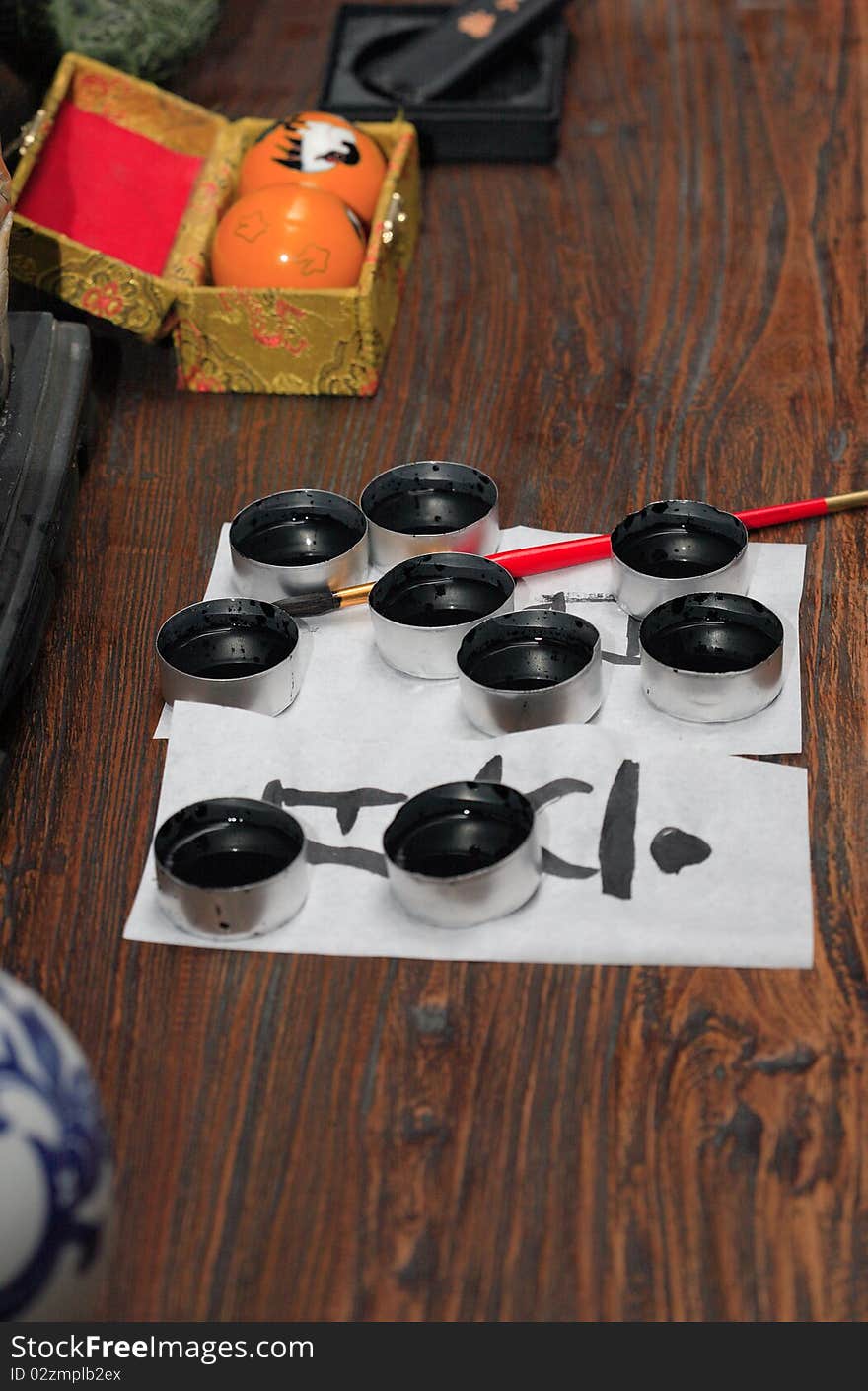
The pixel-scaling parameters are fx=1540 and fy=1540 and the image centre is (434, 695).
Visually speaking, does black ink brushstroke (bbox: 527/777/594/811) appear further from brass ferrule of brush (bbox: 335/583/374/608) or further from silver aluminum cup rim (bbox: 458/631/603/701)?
brass ferrule of brush (bbox: 335/583/374/608)

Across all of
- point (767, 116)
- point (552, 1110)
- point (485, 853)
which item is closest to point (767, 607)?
point (485, 853)

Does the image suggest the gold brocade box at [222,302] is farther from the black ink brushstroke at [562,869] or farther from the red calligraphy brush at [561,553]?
the black ink brushstroke at [562,869]

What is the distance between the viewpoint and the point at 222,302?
1.19m

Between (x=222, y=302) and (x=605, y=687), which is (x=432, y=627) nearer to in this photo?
(x=605, y=687)

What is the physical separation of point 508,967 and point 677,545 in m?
0.37

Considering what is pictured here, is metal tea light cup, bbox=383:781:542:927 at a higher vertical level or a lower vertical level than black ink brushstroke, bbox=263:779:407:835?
lower

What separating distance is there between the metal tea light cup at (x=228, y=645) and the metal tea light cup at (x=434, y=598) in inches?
2.4

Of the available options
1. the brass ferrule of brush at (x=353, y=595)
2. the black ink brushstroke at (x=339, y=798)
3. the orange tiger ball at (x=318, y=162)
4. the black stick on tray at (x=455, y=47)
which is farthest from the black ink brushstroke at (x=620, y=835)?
the black stick on tray at (x=455, y=47)

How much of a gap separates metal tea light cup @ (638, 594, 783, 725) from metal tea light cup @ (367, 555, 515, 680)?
0.33 feet

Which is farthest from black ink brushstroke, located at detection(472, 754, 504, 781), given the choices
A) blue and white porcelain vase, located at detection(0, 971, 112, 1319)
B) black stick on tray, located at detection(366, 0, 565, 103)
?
black stick on tray, located at detection(366, 0, 565, 103)

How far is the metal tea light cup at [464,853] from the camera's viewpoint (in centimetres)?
77

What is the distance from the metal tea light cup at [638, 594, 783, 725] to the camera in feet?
2.96

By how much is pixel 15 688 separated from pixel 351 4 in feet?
3.62

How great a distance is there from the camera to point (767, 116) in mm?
1637
